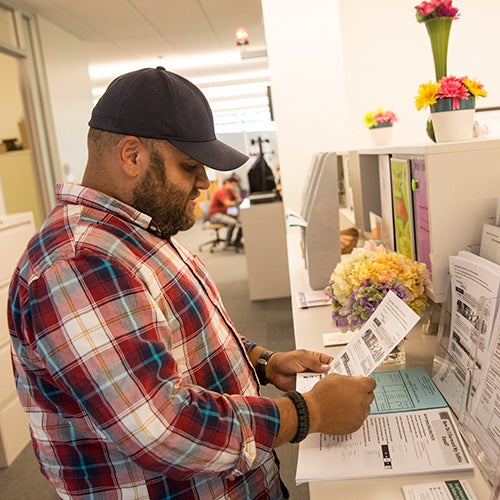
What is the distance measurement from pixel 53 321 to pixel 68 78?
5467mm

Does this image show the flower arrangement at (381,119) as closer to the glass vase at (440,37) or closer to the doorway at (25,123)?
the glass vase at (440,37)

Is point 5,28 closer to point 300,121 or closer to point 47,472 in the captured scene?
point 300,121

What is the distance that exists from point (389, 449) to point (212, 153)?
616 mm

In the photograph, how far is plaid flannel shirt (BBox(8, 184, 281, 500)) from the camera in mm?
787

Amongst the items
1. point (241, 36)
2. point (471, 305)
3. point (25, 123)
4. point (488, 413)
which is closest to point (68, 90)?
point (25, 123)

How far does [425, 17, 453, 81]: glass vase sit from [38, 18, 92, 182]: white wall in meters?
4.23

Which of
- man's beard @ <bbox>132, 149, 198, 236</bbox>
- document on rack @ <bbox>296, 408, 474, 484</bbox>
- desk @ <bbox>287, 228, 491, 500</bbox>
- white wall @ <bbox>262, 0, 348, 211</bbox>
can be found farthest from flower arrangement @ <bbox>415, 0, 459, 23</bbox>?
white wall @ <bbox>262, 0, 348, 211</bbox>

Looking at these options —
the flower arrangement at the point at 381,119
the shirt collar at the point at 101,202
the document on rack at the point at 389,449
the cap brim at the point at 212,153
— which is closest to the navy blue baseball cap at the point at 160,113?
the cap brim at the point at 212,153

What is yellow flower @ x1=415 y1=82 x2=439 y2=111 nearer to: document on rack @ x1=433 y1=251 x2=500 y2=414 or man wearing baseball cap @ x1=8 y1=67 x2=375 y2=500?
document on rack @ x1=433 y1=251 x2=500 y2=414

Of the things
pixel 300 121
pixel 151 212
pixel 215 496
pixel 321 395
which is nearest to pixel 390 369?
pixel 321 395

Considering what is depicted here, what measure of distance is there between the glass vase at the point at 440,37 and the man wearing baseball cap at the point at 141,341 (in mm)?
1033

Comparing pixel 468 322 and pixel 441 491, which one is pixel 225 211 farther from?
pixel 441 491

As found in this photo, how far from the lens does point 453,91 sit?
1.37m

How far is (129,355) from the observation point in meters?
0.79
